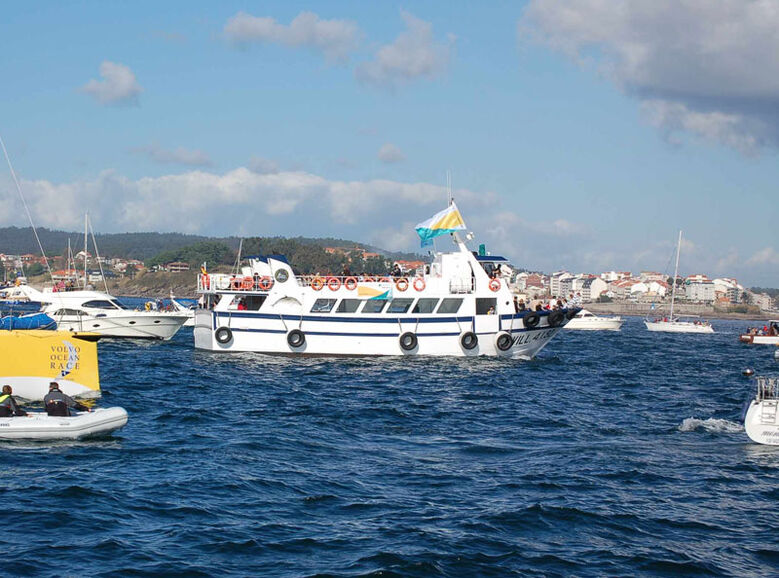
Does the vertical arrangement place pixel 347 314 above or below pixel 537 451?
above

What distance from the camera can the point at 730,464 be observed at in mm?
19906

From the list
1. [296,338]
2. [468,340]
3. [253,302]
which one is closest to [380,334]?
[296,338]

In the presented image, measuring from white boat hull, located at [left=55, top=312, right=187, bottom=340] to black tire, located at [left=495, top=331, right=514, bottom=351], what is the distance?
25.2m

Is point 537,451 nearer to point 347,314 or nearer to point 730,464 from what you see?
point 730,464

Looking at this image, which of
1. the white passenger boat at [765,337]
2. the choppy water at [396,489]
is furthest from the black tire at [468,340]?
the white passenger boat at [765,337]

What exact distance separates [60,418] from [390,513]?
10075 mm

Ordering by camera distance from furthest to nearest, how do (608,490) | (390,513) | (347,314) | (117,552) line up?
(347,314)
(608,490)
(390,513)
(117,552)

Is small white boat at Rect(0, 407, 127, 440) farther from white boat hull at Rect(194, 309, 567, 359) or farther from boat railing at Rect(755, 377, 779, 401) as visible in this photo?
white boat hull at Rect(194, 309, 567, 359)

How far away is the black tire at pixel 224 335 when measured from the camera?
4500 cm

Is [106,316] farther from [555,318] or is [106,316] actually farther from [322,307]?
[555,318]

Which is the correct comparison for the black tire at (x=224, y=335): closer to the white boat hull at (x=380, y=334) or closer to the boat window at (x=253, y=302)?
the white boat hull at (x=380, y=334)

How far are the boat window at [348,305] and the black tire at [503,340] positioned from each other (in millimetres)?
7440

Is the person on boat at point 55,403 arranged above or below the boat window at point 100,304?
below

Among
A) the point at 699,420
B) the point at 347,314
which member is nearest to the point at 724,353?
the point at 347,314
